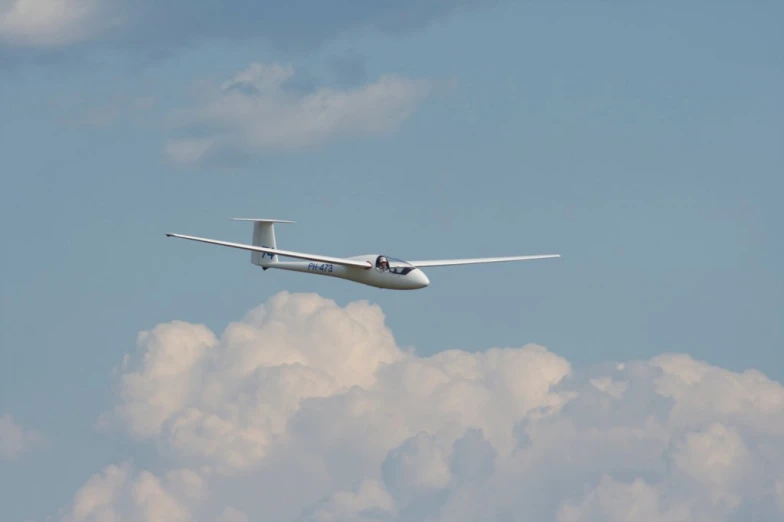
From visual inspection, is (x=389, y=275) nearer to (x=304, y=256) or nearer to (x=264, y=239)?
(x=304, y=256)

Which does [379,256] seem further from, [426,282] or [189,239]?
[189,239]

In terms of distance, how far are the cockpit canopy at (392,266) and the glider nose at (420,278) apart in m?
0.52

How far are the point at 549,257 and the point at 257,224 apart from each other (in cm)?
2757

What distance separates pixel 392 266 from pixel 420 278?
2.42 metres

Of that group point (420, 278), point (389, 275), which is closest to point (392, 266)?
point (389, 275)

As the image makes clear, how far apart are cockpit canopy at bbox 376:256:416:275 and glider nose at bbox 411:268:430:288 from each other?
20.6 inches

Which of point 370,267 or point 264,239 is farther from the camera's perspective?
point 264,239

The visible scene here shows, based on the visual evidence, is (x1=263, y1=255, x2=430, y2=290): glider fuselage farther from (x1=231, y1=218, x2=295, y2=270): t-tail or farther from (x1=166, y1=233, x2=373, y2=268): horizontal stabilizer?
(x1=231, y1=218, x2=295, y2=270): t-tail

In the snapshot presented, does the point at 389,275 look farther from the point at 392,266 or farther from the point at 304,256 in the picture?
the point at 304,256

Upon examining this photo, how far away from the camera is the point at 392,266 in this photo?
9800 cm

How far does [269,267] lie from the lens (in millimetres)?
114750

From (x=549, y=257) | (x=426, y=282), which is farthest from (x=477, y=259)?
(x=426, y=282)

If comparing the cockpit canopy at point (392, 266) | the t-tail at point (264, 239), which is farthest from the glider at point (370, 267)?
the t-tail at point (264, 239)

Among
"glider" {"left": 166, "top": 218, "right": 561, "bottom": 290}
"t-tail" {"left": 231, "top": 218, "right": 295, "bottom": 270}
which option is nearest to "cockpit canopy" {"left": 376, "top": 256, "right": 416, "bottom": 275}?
"glider" {"left": 166, "top": 218, "right": 561, "bottom": 290}
